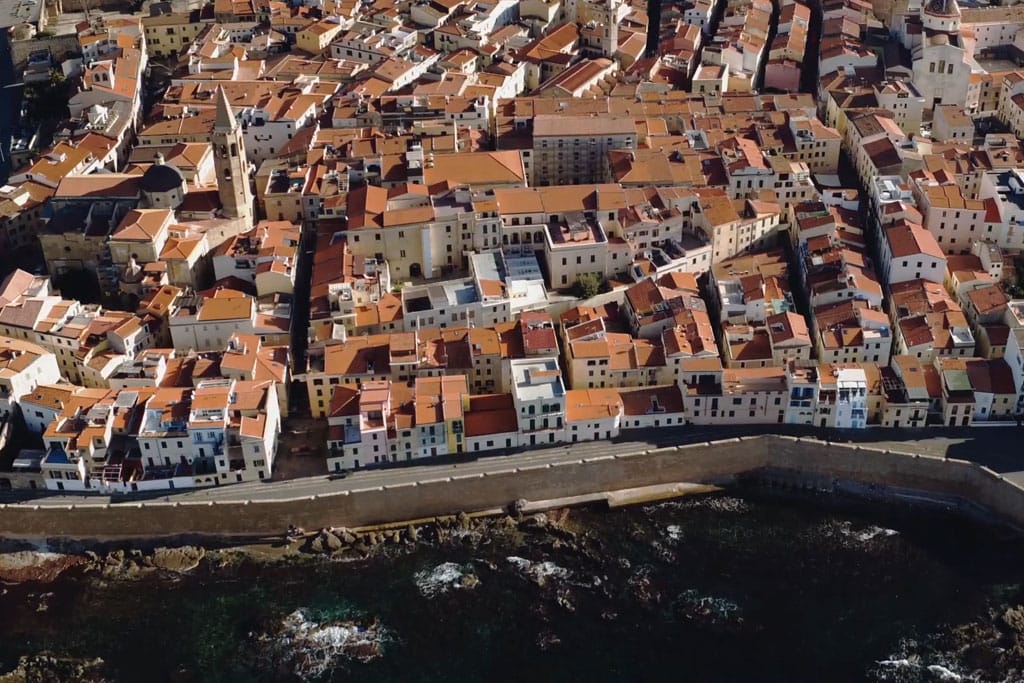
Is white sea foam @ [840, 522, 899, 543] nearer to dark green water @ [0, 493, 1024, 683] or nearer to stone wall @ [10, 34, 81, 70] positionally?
dark green water @ [0, 493, 1024, 683]

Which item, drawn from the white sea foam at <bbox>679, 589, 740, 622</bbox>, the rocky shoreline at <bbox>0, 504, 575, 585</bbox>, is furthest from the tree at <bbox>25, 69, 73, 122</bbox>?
the white sea foam at <bbox>679, 589, 740, 622</bbox>

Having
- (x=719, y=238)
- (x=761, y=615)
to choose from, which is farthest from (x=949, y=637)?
(x=719, y=238)

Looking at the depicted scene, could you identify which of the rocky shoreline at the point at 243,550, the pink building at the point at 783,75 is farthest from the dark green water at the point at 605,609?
the pink building at the point at 783,75

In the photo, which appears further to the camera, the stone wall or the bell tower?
the stone wall

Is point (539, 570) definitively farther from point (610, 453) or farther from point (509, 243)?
point (509, 243)

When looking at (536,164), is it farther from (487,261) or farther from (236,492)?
(236,492)

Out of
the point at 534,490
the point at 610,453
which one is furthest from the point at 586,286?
the point at 534,490
